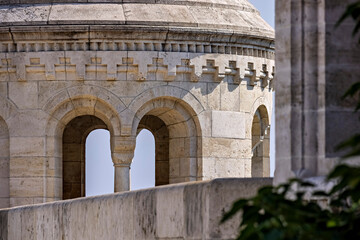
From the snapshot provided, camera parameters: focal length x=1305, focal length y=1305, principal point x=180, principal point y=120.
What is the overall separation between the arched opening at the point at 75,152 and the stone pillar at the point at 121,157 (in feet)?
9.43

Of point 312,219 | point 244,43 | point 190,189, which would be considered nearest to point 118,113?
point 244,43

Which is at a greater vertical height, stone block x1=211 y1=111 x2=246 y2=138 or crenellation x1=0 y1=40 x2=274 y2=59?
crenellation x1=0 y1=40 x2=274 y2=59

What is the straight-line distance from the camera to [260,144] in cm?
2577

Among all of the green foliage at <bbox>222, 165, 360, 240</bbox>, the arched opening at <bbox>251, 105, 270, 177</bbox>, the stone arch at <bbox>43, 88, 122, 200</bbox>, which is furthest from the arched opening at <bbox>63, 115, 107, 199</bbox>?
the green foliage at <bbox>222, 165, 360, 240</bbox>

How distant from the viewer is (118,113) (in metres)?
22.5

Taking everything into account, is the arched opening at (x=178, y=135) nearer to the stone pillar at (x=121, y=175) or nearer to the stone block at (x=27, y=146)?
the stone pillar at (x=121, y=175)

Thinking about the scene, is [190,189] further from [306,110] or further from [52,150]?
[52,150]

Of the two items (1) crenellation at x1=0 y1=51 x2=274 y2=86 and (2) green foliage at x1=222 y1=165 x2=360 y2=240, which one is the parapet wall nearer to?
(2) green foliage at x1=222 y1=165 x2=360 y2=240

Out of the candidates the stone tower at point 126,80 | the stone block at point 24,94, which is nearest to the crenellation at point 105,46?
the stone tower at point 126,80

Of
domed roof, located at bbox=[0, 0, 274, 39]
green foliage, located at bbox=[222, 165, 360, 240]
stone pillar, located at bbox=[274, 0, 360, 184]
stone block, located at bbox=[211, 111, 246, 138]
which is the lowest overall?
green foliage, located at bbox=[222, 165, 360, 240]

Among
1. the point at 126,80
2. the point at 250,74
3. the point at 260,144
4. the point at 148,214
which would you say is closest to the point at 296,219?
the point at 148,214

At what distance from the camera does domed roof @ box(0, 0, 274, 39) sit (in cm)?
2191

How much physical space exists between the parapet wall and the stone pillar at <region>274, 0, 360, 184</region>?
0.58 meters

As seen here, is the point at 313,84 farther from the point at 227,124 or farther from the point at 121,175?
the point at 227,124
